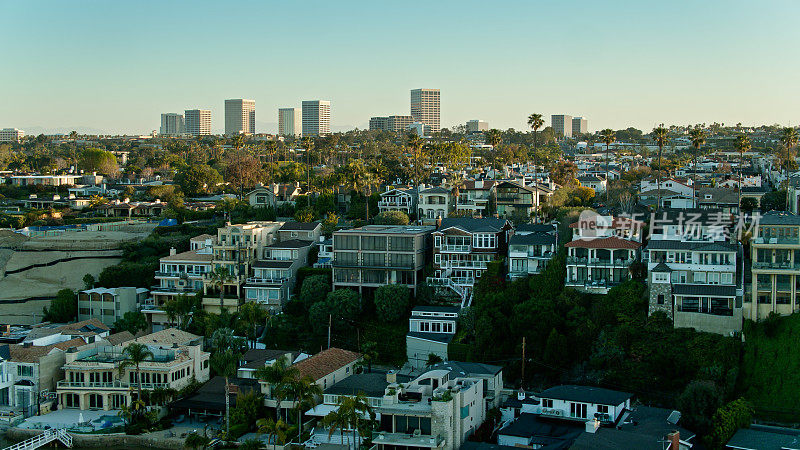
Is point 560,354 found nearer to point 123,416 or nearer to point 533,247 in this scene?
point 533,247

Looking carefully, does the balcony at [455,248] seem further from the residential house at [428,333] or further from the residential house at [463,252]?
the residential house at [428,333]

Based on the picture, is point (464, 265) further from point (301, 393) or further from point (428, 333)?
point (301, 393)

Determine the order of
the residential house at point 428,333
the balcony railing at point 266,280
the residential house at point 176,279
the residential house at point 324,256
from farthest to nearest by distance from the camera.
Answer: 1. the residential house at point 324,256
2. the residential house at point 176,279
3. the balcony railing at point 266,280
4. the residential house at point 428,333

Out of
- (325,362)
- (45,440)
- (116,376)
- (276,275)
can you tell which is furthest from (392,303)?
(45,440)

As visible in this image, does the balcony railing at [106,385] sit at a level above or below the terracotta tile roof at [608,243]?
below

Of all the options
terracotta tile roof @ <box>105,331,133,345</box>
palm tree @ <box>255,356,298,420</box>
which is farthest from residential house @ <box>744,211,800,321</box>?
terracotta tile roof @ <box>105,331,133,345</box>

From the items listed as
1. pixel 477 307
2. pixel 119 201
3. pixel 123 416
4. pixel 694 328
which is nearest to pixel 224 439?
pixel 123 416

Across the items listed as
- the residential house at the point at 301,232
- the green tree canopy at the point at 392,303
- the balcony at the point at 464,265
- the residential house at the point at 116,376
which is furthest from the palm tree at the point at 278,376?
the residential house at the point at 301,232
